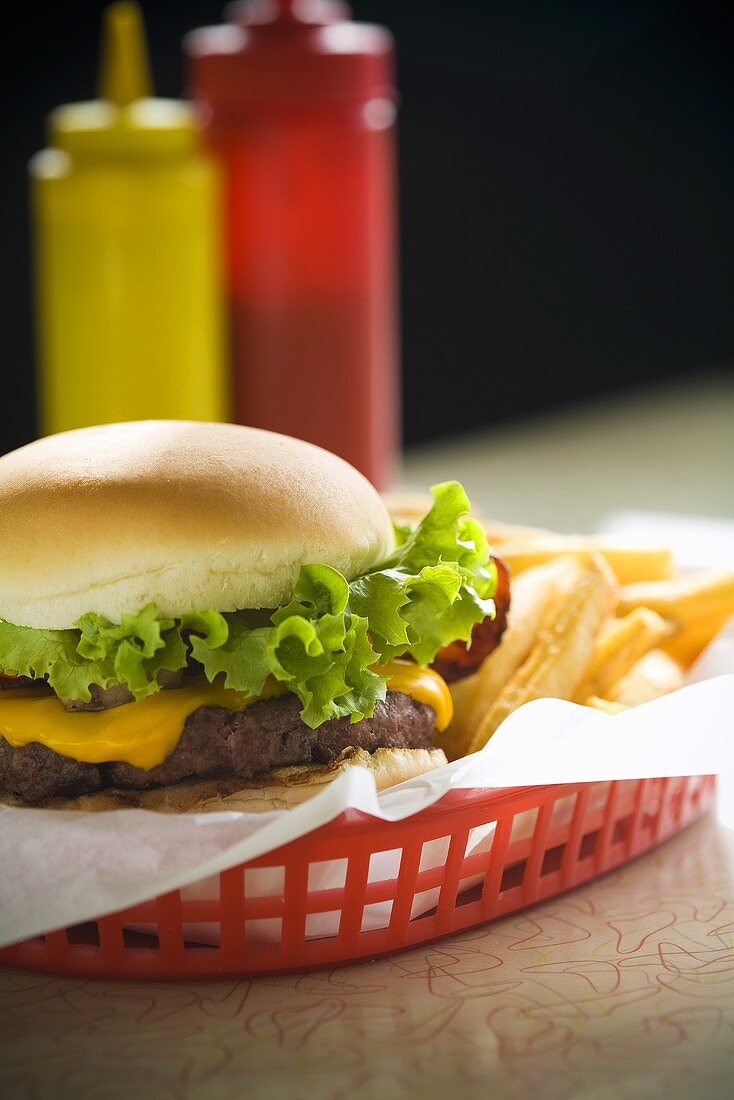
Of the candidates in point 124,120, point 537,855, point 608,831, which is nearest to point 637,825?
point 608,831

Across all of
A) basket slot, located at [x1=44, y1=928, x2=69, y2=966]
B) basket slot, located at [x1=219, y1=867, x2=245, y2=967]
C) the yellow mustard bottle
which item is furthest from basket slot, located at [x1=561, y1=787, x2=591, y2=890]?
the yellow mustard bottle

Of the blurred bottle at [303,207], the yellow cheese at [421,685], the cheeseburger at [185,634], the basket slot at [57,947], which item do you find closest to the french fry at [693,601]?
the yellow cheese at [421,685]

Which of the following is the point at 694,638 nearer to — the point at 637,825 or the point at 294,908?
the point at 637,825

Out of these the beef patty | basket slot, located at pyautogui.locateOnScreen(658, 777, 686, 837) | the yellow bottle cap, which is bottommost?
basket slot, located at pyautogui.locateOnScreen(658, 777, 686, 837)

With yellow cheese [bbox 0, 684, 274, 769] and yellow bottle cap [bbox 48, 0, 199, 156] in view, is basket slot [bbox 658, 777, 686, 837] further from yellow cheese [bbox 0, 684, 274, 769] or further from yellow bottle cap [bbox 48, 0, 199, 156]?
yellow bottle cap [bbox 48, 0, 199, 156]

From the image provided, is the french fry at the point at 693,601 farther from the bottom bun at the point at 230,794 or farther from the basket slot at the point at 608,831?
the bottom bun at the point at 230,794

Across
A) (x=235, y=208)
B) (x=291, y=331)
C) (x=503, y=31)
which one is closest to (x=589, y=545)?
(x=291, y=331)
